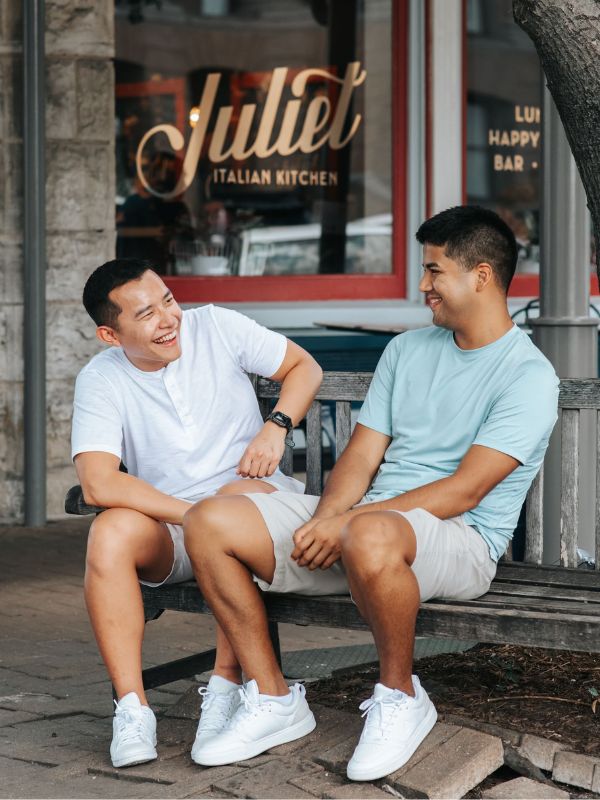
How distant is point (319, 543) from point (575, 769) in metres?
0.81

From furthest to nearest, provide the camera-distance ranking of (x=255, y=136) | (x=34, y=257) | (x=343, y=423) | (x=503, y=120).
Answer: (x=503, y=120) < (x=255, y=136) < (x=34, y=257) < (x=343, y=423)

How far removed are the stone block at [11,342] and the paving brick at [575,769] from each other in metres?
4.27

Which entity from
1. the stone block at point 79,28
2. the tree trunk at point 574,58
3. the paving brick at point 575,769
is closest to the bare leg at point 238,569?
the paving brick at point 575,769

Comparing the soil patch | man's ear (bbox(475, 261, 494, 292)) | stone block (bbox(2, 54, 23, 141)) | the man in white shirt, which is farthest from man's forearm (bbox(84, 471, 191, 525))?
stone block (bbox(2, 54, 23, 141))

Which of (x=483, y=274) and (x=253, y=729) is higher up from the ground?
(x=483, y=274)

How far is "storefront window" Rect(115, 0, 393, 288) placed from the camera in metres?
7.72

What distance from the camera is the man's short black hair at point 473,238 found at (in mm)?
3748

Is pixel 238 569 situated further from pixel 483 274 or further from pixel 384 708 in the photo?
pixel 483 274

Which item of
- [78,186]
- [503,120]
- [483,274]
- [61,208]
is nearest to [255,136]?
[78,186]

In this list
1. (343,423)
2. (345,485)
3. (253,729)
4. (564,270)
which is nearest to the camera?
(253,729)

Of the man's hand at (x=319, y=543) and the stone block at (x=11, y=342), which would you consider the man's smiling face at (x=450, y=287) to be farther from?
the stone block at (x=11, y=342)

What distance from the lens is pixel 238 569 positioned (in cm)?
351

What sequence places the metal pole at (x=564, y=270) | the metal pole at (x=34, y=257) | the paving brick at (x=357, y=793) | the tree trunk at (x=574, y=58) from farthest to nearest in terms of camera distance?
the metal pole at (x=34, y=257) → the metal pole at (x=564, y=270) → the tree trunk at (x=574, y=58) → the paving brick at (x=357, y=793)

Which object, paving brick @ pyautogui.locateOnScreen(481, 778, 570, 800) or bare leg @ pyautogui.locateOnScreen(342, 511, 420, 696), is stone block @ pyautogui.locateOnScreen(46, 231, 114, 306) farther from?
paving brick @ pyautogui.locateOnScreen(481, 778, 570, 800)
